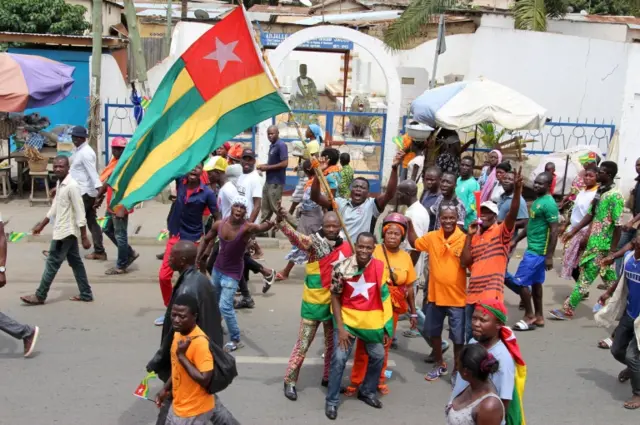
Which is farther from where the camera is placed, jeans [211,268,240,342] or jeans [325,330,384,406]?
jeans [211,268,240,342]

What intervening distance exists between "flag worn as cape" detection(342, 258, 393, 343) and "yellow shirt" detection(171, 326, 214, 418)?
1518 millimetres

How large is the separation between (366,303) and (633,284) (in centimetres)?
234

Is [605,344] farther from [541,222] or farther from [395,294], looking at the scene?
[395,294]

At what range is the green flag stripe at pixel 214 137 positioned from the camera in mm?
6129

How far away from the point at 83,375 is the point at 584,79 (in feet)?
45.2

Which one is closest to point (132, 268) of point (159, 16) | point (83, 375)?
point (83, 375)

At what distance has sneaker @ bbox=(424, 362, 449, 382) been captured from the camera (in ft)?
21.5

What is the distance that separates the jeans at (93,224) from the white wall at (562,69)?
11.0 meters

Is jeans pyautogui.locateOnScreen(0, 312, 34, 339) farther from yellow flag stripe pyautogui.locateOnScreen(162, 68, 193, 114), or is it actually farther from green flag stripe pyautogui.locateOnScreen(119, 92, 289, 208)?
yellow flag stripe pyautogui.locateOnScreen(162, 68, 193, 114)

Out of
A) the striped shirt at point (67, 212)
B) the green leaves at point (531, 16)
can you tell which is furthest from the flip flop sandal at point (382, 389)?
the green leaves at point (531, 16)

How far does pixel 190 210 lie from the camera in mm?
7605

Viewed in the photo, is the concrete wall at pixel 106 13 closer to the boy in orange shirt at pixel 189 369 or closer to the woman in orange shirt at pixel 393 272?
the woman in orange shirt at pixel 393 272

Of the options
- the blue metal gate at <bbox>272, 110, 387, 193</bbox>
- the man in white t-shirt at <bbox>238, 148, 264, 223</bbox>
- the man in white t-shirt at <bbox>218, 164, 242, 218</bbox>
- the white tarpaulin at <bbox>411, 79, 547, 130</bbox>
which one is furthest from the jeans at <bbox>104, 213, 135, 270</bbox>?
the blue metal gate at <bbox>272, 110, 387, 193</bbox>

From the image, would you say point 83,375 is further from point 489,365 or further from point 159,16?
point 159,16
